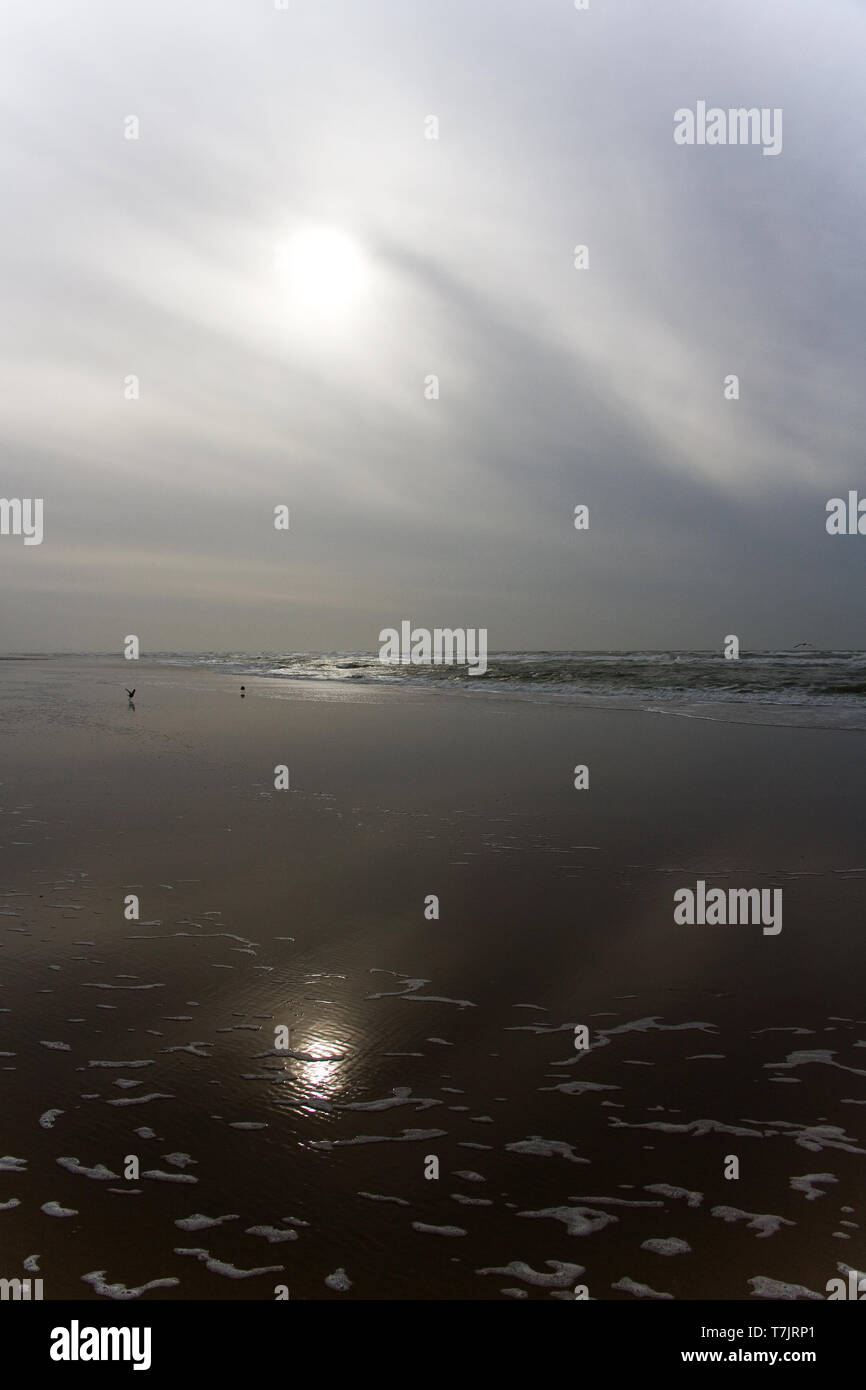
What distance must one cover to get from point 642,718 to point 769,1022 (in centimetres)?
1950

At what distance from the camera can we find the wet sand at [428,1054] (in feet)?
10.6

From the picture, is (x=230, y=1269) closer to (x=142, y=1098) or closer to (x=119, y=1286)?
(x=119, y=1286)

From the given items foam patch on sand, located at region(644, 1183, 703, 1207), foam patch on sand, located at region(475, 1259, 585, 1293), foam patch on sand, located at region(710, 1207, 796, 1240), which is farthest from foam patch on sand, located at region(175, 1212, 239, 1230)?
foam patch on sand, located at region(710, 1207, 796, 1240)

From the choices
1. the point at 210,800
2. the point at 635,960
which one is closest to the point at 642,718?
the point at 210,800

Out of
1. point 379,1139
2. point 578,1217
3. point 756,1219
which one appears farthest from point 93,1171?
point 756,1219

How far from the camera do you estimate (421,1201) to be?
3494 mm

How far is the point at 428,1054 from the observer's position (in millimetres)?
4723

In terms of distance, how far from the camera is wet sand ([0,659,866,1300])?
128 inches

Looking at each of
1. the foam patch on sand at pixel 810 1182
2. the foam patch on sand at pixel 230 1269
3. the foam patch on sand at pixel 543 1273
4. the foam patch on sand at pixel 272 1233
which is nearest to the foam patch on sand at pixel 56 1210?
the foam patch on sand at pixel 230 1269

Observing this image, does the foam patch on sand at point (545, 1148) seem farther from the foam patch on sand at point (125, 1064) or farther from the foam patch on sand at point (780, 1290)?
the foam patch on sand at point (125, 1064)

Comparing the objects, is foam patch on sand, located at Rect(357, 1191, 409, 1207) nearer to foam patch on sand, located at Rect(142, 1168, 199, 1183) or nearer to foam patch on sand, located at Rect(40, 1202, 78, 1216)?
foam patch on sand, located at Rect(142, 1168, 199, 1183)

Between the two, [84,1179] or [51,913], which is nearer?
[84,1179]
